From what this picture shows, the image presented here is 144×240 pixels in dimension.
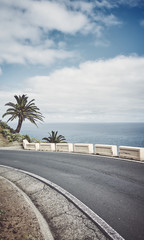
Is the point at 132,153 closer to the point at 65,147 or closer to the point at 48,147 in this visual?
the point at 65,147

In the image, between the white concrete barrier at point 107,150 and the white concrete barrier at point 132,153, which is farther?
the white concrete barrier at point 107,150

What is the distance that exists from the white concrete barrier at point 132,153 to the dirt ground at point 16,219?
7079 millimetres

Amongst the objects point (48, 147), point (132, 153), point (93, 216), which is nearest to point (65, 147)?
point (48, 147)

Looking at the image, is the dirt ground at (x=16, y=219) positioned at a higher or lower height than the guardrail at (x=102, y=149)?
lower

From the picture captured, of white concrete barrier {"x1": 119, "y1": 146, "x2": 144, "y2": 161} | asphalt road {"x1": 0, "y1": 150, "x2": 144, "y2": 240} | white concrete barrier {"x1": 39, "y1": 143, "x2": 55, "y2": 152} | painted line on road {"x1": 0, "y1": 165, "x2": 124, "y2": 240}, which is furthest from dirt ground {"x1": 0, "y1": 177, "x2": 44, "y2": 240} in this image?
white concrete barrier {"x1": 39, "y1": 143, "x2": 55, "y2": 152}

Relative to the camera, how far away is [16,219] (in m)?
3.18

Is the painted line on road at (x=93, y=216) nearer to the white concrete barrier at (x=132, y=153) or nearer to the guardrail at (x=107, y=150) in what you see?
the white concrete barrier at (x=132, y=153)

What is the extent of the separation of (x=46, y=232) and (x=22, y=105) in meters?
26.6

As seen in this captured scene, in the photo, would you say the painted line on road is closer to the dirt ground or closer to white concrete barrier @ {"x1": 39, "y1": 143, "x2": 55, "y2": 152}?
→ the dirt ground

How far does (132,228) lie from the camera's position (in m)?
2.88

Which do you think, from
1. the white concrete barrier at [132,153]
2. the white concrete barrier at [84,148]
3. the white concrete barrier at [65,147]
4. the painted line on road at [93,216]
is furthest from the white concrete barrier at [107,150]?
the painted line on road at [93,216]

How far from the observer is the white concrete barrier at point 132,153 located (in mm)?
8070

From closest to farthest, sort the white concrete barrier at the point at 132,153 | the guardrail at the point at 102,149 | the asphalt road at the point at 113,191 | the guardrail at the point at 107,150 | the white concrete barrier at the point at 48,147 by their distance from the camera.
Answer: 1. the asphalt road at the point at 113,191
2. the white concrete barrier at the point at 132,153
3. the guardrail at the point at 102,149
4. the guardrail at the point at 107,150
5. the white concrete barrier at the point at 48,147

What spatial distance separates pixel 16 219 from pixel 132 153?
7.66m
